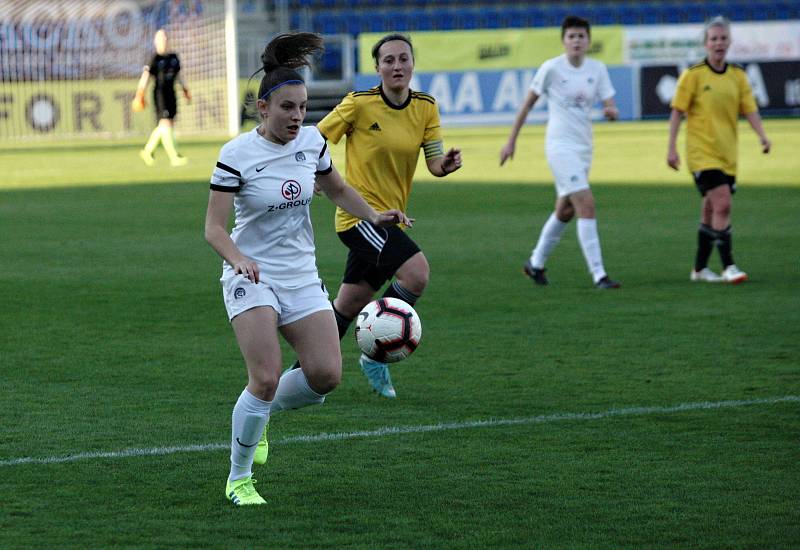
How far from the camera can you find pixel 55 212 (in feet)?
58.0

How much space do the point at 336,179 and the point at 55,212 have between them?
41.0 feet

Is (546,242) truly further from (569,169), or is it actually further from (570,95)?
Answer: (570,95)

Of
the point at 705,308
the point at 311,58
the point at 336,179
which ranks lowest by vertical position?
the point at 705,308

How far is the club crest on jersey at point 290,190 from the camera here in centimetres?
541

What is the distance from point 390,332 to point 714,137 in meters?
6.01

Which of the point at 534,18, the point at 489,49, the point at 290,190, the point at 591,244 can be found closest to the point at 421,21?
the point at 534,18

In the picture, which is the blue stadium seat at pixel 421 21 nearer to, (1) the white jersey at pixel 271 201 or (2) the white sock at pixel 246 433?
(1) the white jersey at pixel 271 201

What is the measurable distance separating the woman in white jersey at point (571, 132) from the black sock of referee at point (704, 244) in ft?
2.84

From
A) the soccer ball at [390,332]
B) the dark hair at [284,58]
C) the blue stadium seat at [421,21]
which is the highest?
the blue stadium seat at [421,21]

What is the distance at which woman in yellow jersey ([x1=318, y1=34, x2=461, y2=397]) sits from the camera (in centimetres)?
746

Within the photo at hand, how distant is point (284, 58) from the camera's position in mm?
5543

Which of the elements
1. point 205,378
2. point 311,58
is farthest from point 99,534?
point 205,378

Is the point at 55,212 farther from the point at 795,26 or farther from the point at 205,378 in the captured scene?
the point at 795,26

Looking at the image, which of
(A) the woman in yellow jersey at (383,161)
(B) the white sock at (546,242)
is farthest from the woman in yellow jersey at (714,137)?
(A) the woman in yellow jersey at (383,161)
